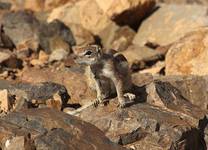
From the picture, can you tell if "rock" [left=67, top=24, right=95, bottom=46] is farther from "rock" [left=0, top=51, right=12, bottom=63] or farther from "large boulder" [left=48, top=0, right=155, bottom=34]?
"rock" [left=0, top=51, right=12, bottom=63]

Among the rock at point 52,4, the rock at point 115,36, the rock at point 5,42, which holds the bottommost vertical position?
the rock at point 115,36

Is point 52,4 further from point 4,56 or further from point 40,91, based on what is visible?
point 40,91

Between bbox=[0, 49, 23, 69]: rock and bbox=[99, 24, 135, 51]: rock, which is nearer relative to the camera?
bbox=[0, 49, 23, 69]: rock

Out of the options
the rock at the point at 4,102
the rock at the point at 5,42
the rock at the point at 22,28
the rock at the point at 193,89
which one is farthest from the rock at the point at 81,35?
the rock at the point at 4,102

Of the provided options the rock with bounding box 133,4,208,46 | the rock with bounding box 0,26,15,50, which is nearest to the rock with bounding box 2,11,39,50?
the rock with bounding box 0,26,15,50

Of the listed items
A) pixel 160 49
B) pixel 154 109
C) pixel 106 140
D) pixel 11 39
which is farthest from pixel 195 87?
pixel 11 39

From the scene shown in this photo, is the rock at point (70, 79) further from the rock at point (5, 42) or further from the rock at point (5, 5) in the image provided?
the rock at point (5, 5)

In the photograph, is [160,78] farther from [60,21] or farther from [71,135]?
[60,21]
